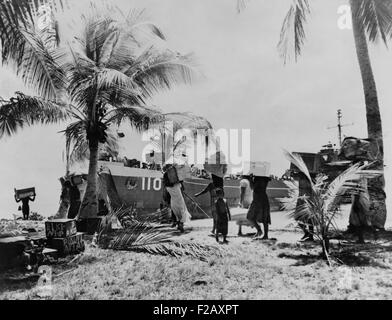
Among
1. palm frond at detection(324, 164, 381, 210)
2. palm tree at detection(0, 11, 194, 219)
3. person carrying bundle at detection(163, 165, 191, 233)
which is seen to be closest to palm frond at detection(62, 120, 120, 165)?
palm tree at detection(0, 11, 194, 219)

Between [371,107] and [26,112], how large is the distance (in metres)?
6.28

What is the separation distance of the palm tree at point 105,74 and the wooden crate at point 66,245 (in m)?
1.86

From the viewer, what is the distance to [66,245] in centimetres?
511

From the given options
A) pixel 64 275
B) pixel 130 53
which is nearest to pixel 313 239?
pixel 64 275

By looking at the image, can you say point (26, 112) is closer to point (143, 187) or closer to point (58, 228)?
point (58, 228)

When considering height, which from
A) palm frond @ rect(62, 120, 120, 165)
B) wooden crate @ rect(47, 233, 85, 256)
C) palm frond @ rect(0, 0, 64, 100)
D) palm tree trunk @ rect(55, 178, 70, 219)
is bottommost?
wooden crate @ rect(47, 233, 85, 256)

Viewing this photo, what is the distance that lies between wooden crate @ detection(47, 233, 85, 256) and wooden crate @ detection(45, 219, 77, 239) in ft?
0.20

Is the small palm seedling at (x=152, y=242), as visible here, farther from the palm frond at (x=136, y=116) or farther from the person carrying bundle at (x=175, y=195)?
the palm frond at (x=136, y=116)

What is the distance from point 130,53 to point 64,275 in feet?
16.0

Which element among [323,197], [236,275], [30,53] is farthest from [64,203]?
[323,197]

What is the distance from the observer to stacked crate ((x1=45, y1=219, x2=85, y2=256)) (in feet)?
16.6

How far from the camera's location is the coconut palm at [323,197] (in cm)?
459

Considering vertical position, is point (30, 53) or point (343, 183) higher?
point (30, 53)

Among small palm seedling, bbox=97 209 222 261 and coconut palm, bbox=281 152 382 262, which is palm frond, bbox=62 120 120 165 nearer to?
small palm seedling, bbox=97 209 222 261
